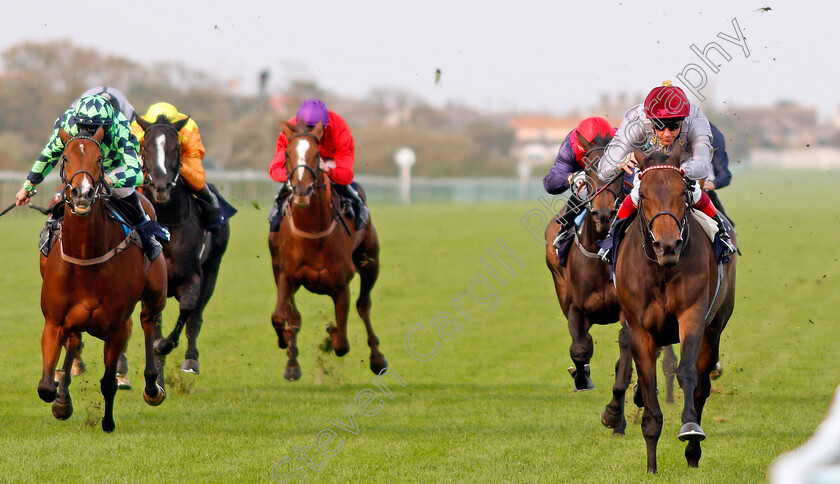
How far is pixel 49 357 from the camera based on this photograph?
21.4ft

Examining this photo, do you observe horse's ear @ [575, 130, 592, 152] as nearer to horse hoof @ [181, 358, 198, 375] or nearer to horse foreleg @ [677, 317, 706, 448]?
horse foreleg @ [677, 317, 706, 448]

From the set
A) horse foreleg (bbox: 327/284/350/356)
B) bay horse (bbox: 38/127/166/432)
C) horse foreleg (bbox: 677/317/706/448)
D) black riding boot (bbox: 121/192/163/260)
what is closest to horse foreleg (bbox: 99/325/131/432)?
bay horse (bbox: 38/127/166/432)

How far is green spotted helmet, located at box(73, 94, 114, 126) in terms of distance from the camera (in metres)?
6.52

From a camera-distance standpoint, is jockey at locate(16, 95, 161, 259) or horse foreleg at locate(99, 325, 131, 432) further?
horse foreleg at locate(99, 325, 131, 432)

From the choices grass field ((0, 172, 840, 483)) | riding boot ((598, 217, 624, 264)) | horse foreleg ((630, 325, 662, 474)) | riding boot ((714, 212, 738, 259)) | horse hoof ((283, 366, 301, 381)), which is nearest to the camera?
horse foreleg ((630, 325, 662, 474))

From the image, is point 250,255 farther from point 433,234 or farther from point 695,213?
point 695,213

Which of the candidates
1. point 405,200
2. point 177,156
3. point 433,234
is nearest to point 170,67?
point 405,200

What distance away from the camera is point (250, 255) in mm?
22516

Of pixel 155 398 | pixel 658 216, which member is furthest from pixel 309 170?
pixel 658 216

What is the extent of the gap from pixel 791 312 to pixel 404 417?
27.4 ft

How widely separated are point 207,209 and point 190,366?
4.30 ft

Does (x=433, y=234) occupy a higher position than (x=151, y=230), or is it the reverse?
(x=151, y=230)

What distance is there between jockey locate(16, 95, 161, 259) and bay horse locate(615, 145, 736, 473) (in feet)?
9.65

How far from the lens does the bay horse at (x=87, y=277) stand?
20.4 ft
